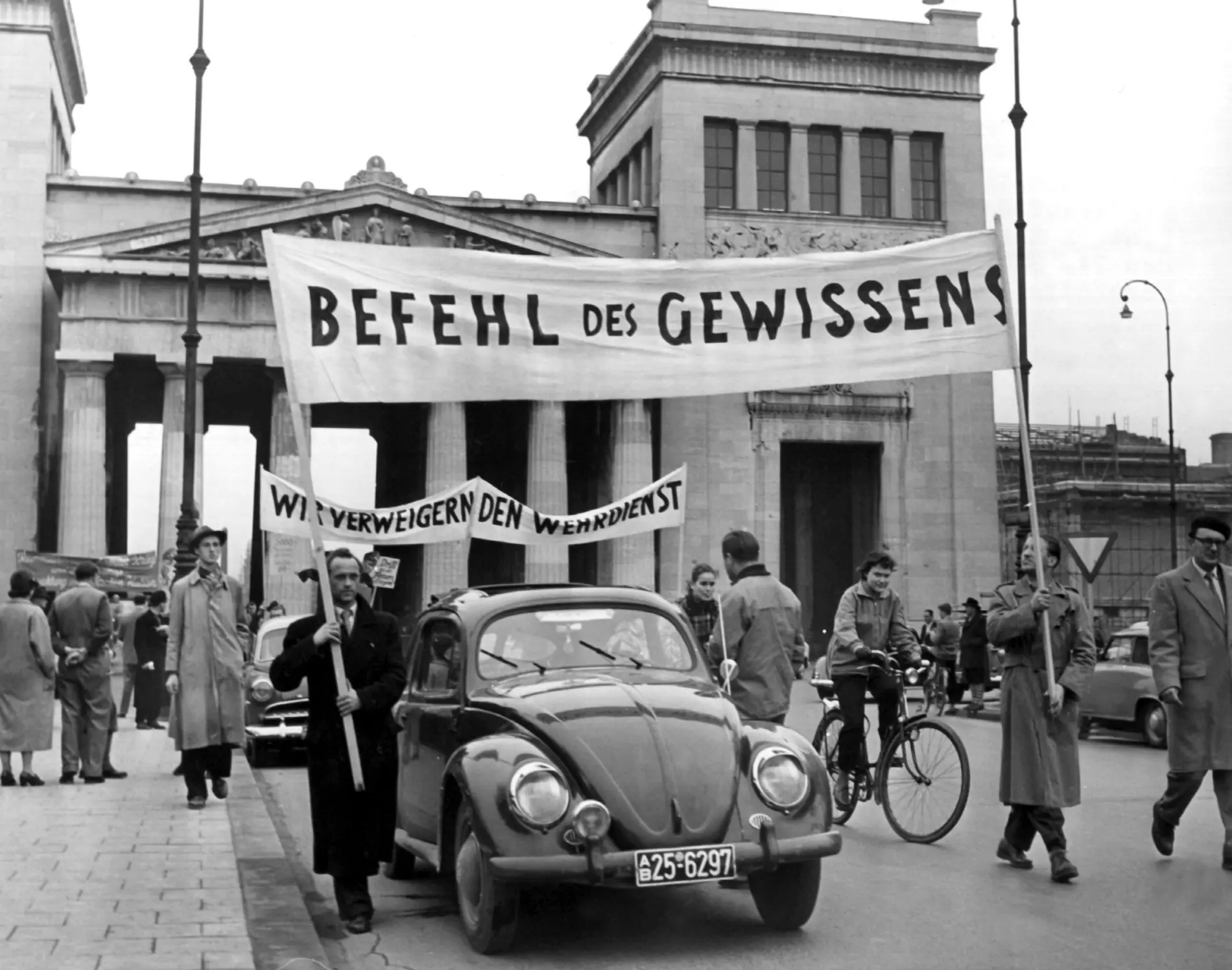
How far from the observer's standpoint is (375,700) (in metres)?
7.91

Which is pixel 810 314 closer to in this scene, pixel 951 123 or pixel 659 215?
pixel 659 215

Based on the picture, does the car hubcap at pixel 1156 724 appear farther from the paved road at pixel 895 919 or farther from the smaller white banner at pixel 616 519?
the paved road at pixel 895 919

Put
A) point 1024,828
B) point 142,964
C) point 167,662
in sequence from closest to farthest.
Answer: point 142,964 < point 1024,828 < point 167,662

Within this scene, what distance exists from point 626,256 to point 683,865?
4289cm

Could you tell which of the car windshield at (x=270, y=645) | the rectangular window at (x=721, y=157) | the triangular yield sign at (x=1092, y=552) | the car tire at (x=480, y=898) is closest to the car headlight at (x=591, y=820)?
the car tire at (x=480, y=898)

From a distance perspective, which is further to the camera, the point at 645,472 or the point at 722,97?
the point at 722,97

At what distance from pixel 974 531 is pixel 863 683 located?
39.2 meters

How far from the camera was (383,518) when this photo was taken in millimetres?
23047

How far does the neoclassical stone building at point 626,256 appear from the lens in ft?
142

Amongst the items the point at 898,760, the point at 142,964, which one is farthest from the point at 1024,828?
the point at 142,964

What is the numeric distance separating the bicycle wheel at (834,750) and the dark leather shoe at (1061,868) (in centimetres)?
228

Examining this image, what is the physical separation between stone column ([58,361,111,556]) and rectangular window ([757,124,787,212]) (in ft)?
65.1

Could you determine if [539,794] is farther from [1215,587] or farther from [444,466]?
[444,466]

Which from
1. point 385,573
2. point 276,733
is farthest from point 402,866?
point 385,573
